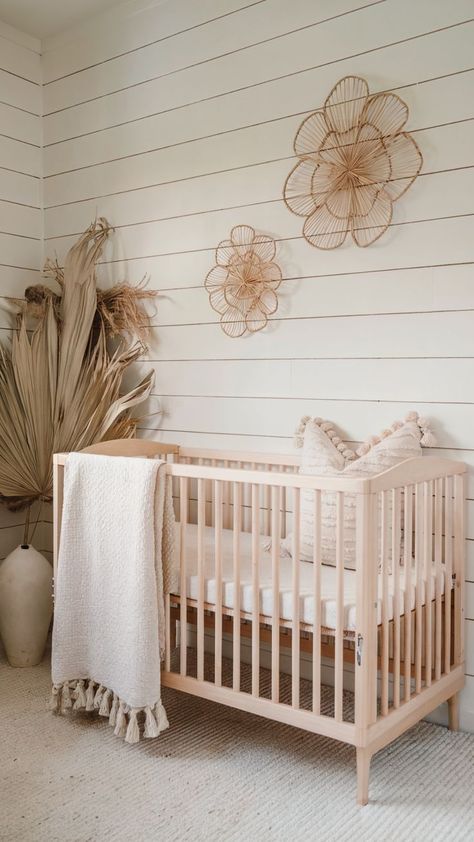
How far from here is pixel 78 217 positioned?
3.28 m

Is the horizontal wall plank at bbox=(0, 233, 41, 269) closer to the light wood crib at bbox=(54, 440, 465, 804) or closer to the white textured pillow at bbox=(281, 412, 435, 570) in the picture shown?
the light wood crib at bbox=(54, 440, 465, 804)

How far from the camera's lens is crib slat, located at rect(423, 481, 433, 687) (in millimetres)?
2041

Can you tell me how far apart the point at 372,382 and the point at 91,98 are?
1813 mm

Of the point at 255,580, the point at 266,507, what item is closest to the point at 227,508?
the point at 266,507

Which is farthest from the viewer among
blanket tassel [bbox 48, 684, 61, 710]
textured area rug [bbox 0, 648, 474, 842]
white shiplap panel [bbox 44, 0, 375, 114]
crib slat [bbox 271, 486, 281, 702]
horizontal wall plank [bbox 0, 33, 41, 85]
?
horizontal wall plank [bbox 0, 33, 41, 85]

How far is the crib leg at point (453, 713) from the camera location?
2.25 meters

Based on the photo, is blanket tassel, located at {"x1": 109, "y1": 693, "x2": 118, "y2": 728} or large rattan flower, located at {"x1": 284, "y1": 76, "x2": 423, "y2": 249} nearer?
blanket tassel, located at {"x1": 109, "y1": 693, "x2": 118, "y2": 728}

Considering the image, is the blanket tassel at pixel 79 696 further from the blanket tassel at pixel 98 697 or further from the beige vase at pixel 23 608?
the beige vase at pixel 23 608

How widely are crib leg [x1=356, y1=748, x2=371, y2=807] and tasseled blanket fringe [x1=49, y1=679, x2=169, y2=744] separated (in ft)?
1.82

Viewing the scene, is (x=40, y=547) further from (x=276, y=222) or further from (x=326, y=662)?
(x=276, y=222)

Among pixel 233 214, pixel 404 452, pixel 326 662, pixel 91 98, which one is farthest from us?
pixel 91 98

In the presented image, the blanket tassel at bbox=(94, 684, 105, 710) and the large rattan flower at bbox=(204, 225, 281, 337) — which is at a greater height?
the large rattan flower at bbox=(204, 225, 281, 337)

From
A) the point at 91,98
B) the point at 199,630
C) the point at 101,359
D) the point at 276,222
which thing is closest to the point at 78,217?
the point at 91,98

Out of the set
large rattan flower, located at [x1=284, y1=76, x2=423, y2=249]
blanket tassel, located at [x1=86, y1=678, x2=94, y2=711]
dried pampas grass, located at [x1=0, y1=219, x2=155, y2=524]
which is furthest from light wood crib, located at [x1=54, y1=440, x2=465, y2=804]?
large rattan flower, located at [x1=284, y1=76, x2=423, y2=249]
